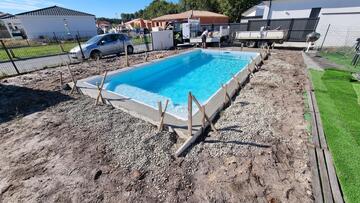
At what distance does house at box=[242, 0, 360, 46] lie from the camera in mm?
15031

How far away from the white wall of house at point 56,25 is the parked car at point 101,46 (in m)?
20.5

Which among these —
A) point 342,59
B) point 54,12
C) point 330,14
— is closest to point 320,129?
point 342,59

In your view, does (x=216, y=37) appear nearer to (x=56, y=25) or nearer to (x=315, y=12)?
(x=315, y=12)

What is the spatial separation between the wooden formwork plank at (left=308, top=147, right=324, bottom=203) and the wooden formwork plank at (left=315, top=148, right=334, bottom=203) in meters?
0.06

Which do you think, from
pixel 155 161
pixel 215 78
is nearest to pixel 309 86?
pixel 215 78

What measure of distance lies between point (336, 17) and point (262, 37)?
6008 mm

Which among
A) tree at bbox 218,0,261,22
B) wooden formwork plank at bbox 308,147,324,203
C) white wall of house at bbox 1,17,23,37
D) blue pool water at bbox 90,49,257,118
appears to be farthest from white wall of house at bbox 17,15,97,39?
wooden formwork plank at bbox 308,147,324,203

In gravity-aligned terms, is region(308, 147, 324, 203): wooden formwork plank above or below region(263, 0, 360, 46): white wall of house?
below

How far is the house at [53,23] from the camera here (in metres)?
26.6

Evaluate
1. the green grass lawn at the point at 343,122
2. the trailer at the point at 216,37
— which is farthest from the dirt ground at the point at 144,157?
the trailer at the point at 216,37

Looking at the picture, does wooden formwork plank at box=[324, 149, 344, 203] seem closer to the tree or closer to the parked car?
the parked car

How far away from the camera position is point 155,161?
367 cm

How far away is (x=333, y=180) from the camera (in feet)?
10.3

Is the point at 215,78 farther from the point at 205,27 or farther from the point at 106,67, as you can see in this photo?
the point at 205,27
